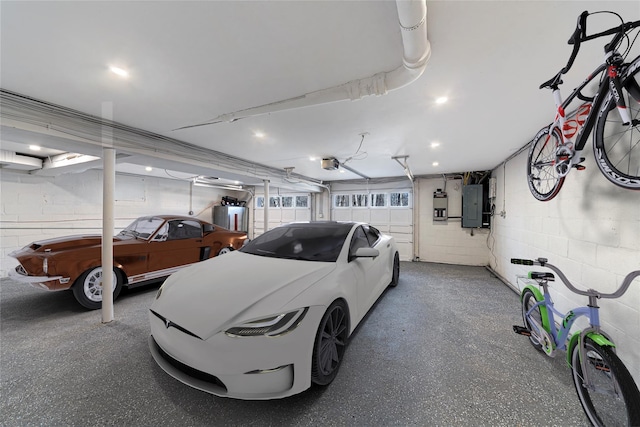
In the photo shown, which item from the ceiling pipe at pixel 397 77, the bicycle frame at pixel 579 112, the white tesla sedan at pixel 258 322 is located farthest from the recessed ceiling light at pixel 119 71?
the bicycle frame at pixel 579 112

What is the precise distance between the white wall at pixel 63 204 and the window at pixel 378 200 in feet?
21.6

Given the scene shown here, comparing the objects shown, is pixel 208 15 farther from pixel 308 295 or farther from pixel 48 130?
pixel 48 130

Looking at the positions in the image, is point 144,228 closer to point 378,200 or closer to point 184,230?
point 184,230

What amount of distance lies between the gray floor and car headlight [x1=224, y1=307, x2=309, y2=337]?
0.59 m

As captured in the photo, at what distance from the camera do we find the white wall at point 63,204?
177 inches

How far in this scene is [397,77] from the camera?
63.0 inches

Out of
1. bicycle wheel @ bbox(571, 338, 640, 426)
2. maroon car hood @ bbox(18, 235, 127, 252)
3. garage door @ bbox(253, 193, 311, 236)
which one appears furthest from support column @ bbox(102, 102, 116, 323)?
garage door @ bbox(253, 193, 311, 236)

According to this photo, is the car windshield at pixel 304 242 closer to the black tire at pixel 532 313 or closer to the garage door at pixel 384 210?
the black tire at pixel 532 313

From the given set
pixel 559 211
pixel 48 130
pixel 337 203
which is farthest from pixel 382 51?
pixel 337 203

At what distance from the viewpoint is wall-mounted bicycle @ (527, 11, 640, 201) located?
1301mm

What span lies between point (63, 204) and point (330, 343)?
702 centimetres

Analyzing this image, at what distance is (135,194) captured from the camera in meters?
6.20

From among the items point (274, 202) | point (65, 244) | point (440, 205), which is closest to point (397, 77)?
point (65, 244)

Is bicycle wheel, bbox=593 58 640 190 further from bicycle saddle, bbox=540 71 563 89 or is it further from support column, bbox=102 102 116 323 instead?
support column, bbox=102 102 116 323
